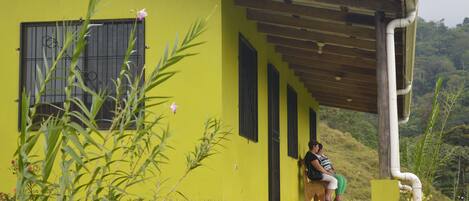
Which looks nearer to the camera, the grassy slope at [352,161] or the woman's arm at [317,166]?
the woman's arm at [317,166]

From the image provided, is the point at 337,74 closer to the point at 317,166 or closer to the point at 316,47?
the point at 317,166

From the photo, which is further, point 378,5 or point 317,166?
point 317,166

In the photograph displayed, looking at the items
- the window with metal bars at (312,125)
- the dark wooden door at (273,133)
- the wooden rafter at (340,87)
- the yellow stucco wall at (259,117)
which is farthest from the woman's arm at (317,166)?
the window with metal bars at (312,125)

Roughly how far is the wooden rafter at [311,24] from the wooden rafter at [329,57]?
218cm

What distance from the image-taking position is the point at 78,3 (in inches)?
322

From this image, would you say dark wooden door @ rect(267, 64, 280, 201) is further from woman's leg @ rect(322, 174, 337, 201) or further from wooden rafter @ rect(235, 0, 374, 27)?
wooden rafter @ rect(235, 0, 374, 27)

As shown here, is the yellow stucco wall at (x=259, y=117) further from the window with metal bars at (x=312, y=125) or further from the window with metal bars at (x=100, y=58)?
the window with metal bars at (x=312, y=125)

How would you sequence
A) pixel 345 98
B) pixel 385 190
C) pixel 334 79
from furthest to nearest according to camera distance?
1. pixel 345 98
2. pixel 334 79
3. pixel 385 190

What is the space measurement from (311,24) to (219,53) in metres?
2.24

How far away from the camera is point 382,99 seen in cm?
791

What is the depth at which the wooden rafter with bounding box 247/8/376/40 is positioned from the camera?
30.8 ft

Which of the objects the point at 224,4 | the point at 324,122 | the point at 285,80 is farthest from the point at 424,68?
the point at 224,4

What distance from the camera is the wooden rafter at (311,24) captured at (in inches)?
369

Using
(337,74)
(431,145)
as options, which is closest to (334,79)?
(337,74)
